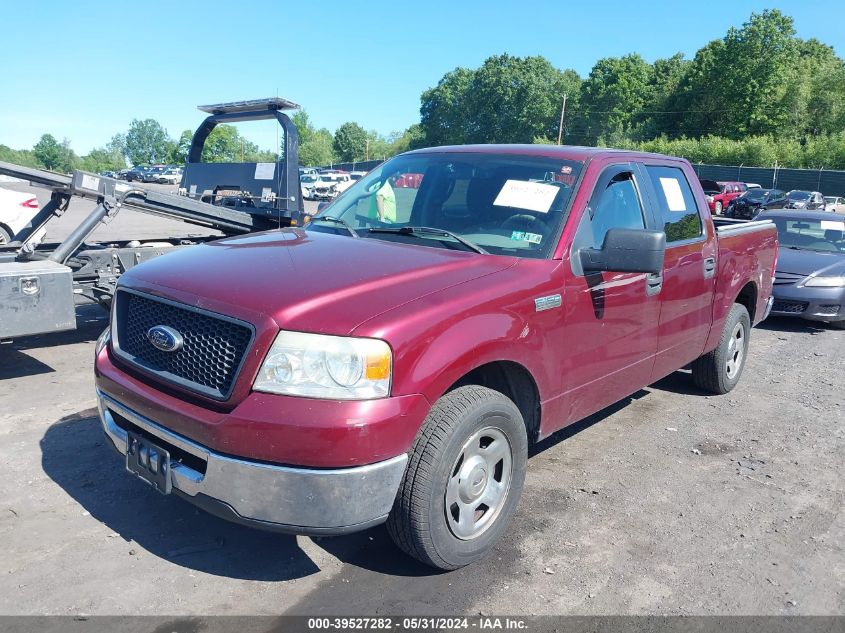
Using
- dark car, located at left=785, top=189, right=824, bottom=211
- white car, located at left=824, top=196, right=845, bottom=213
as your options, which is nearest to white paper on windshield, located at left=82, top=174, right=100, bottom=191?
dark car, located at left=785, top=189, right=824, bottom=211

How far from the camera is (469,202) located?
13.2 feet

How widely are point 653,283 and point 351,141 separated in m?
135

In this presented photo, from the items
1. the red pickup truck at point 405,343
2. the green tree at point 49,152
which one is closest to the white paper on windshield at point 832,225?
the red pickup truck at point 405,343

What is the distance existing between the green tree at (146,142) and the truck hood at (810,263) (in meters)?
174

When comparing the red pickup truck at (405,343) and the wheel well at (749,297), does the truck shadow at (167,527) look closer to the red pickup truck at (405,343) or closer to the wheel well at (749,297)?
the red pickup truck at (405,343)

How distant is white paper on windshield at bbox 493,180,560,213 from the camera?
383 centimetres

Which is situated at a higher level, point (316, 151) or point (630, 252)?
point (316, 151)

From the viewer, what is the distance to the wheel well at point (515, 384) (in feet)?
10.9

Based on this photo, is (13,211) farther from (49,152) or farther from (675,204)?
(49,152)

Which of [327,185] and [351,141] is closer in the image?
[327,185]

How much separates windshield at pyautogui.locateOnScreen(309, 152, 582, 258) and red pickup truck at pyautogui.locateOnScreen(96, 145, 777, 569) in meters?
0.01

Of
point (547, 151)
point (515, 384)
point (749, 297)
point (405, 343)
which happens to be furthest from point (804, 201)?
point (405, 343)

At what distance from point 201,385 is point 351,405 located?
27.3 inches

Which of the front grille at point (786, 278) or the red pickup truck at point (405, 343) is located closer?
the red pickup truck at point (405, 343)
